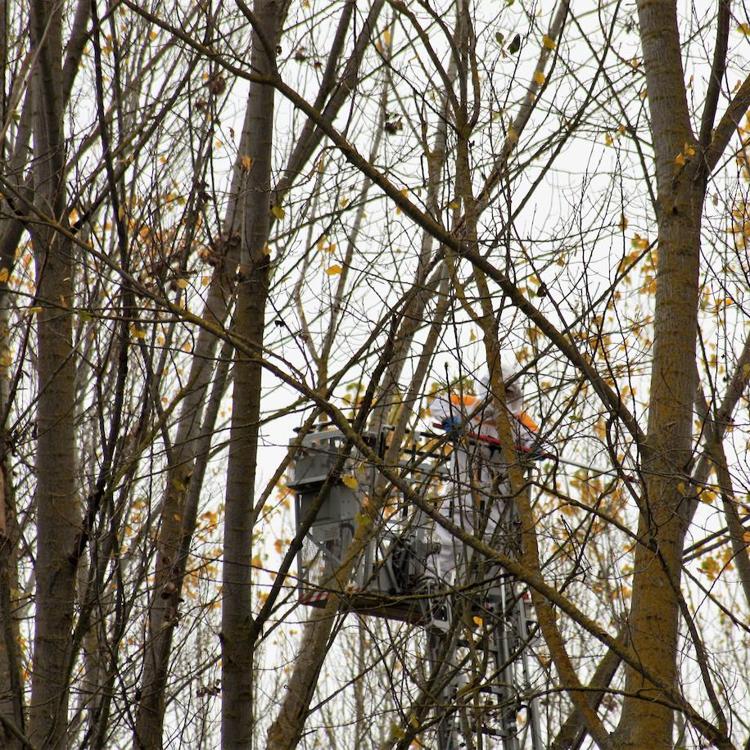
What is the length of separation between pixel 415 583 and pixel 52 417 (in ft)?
6.23

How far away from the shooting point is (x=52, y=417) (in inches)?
169

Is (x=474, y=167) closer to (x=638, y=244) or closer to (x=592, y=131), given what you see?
(x=592, y=131)

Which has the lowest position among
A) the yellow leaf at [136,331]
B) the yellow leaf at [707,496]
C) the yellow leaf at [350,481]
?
the yellow leaf at [707,496]

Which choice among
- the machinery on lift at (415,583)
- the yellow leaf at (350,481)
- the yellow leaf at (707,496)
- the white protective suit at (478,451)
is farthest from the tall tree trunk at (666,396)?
the yellow leaf at (350,481)

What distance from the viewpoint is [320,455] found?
4871mm

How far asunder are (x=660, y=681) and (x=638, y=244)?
9.12 ft

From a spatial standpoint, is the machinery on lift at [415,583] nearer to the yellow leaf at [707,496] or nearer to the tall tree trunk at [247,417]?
the tall tree trunk at [247,417]

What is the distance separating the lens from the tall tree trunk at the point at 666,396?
3303 mm

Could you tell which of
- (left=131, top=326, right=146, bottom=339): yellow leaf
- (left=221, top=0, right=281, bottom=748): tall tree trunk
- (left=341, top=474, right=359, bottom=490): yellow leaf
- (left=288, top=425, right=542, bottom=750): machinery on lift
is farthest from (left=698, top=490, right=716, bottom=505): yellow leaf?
(left=131, top=326, right=146, bottom=339): yellow leaf

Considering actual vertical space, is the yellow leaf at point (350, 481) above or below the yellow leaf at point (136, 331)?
below

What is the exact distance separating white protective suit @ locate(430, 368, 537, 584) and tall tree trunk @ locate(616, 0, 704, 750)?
1.79 feet

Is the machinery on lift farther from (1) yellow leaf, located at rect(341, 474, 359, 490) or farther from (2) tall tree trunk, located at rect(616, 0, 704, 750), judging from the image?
(2) tall tree trunk, located at rect(616, 0, 704, 750)

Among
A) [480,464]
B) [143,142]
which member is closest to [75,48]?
[143,142]

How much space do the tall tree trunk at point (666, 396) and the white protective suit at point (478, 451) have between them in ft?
1.79
